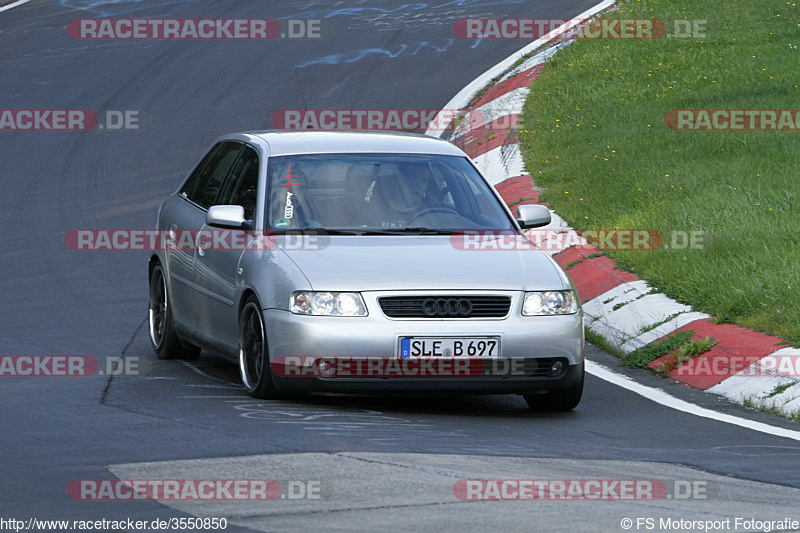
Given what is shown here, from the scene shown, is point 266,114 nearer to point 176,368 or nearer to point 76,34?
point 76,34

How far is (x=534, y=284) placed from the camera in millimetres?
7590

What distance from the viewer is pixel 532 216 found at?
8570mm

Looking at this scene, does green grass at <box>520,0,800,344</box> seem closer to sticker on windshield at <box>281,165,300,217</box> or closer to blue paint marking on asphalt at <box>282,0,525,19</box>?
sticker on windshield at <box>281,165,300,217</box>

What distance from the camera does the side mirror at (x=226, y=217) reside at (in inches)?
316

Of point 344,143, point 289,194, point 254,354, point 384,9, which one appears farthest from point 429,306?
point 384,9

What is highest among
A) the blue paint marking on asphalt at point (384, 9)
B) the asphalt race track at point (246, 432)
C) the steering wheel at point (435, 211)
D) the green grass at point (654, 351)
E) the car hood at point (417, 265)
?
the blue paint marking on asphalt at point (384, 9)

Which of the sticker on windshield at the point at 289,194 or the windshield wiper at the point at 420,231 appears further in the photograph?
the sticker on windshield at the point at 289,194

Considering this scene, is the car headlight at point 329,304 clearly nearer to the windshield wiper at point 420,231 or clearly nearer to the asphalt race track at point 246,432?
the asphalt race track at point 246,432

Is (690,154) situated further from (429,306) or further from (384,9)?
(384,9)

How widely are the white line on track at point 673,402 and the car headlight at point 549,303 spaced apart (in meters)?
0.97

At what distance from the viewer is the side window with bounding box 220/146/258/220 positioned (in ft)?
27.8

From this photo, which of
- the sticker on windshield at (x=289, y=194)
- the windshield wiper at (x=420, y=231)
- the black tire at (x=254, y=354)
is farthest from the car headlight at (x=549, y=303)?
the sticker on windshield at (x=289, y=194)

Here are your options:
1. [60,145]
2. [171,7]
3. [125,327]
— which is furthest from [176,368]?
[171,7]

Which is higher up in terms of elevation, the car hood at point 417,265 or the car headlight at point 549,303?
the car hood at point 417,265
